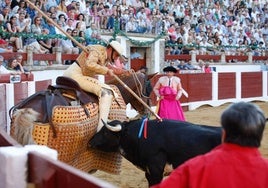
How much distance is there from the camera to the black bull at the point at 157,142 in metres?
3.58

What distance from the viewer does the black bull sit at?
3.58 meters

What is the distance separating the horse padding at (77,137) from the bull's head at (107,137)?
0.08 m

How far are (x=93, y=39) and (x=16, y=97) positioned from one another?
179 inches

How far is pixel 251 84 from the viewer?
14.0 m

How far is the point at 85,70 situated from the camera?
4395 mm

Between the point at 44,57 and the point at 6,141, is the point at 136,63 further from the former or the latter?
the point at 6,141

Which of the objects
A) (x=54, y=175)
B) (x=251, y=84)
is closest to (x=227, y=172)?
(x=54, y=175)

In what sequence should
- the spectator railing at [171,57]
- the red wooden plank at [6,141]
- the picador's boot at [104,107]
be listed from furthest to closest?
1. the spectator railing at [171,57]
2. the picador's boot at [104,107]
3. the red wooden plank at [6,141]

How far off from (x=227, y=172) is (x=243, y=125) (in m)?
0.16

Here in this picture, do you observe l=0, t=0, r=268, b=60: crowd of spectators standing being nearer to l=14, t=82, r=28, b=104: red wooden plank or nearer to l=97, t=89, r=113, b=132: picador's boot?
l=14, t=82, r=28, b=104: red wooden plank

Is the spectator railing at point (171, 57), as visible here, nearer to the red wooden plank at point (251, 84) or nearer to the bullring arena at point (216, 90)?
the bullring arena at point (216, 90)

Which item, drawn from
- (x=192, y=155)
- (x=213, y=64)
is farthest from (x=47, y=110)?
(x=213, y=64)

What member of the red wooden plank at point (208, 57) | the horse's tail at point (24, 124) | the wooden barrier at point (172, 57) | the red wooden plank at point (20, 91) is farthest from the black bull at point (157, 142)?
the red wooden plank at point (208, 57)

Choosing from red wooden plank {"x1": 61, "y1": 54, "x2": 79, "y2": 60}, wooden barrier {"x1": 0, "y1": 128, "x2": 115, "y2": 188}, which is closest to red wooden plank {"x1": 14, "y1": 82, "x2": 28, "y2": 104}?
red wooden plank {"x1": 61, "y1": 54, "x2": 79, "y2": 60}
